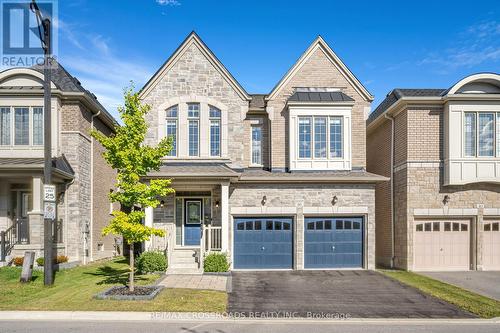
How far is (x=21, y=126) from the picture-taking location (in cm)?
1811

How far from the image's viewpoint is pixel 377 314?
34.4 ft

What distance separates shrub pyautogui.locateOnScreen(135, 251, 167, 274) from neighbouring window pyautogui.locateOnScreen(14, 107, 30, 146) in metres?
7.92

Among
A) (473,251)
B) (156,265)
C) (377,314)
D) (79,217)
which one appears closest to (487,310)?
(377,314)

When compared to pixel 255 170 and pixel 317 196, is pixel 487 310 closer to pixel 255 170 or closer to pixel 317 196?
pixel 317 196

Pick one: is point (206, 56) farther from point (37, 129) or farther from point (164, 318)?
point (164, 318)

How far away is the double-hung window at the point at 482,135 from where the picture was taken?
17578 mm

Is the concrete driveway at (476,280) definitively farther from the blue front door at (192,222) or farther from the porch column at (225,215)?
the blue front door at (192,222)

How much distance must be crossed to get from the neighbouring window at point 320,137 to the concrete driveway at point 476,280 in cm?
691

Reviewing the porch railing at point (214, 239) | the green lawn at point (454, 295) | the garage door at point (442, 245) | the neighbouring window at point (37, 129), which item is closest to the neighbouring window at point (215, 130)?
the porch railing at point (214, 239)

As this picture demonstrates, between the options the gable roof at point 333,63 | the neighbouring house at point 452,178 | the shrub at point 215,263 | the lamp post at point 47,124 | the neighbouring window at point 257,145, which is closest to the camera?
the lamp post at point 47,124

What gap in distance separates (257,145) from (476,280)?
11.0 m

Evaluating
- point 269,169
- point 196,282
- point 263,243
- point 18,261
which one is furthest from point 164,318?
point 269,169

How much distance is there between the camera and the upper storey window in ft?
59.1

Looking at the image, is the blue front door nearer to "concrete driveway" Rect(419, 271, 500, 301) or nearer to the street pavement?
the street pavement
